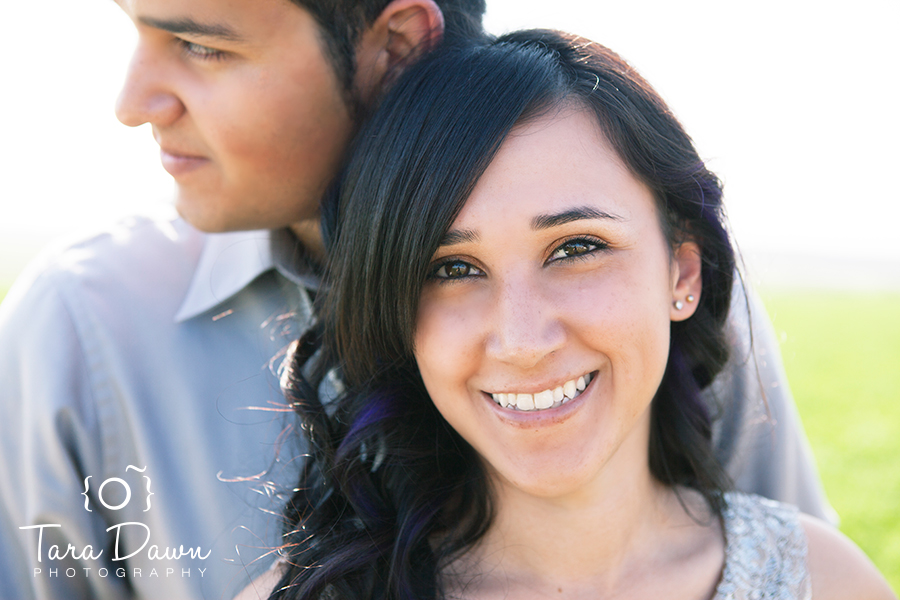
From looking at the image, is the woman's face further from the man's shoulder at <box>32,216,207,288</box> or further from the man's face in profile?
the man's shoulder at <box>32,216,207,288</box>

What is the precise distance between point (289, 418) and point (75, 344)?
0.69 meters

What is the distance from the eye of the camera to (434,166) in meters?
1.79

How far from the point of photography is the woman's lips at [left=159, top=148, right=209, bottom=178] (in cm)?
228

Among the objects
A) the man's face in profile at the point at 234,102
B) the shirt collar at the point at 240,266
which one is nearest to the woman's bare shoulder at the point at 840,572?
the shirt collar at the point at 240,266

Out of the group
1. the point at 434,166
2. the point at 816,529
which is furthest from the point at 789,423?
the point at 434,166

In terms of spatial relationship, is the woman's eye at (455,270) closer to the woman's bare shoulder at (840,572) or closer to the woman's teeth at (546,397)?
A: the woman's teeth at (546,397)

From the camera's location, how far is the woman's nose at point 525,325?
169cm

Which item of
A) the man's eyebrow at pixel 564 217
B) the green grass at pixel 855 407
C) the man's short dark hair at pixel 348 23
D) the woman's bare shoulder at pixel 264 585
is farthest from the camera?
the green grass at pixel 855 407

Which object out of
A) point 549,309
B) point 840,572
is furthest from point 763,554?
point 549,309

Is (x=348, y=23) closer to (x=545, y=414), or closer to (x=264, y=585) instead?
(x=545, y=414)

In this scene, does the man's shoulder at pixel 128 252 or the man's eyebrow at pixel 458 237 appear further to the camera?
the man's shoulder at pixel 128 252

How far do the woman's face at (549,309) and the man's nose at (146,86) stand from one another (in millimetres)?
1007

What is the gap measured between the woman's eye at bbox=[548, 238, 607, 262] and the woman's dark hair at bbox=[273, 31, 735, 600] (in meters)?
0.23

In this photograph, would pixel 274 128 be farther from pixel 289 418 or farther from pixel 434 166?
pixel 289 418
